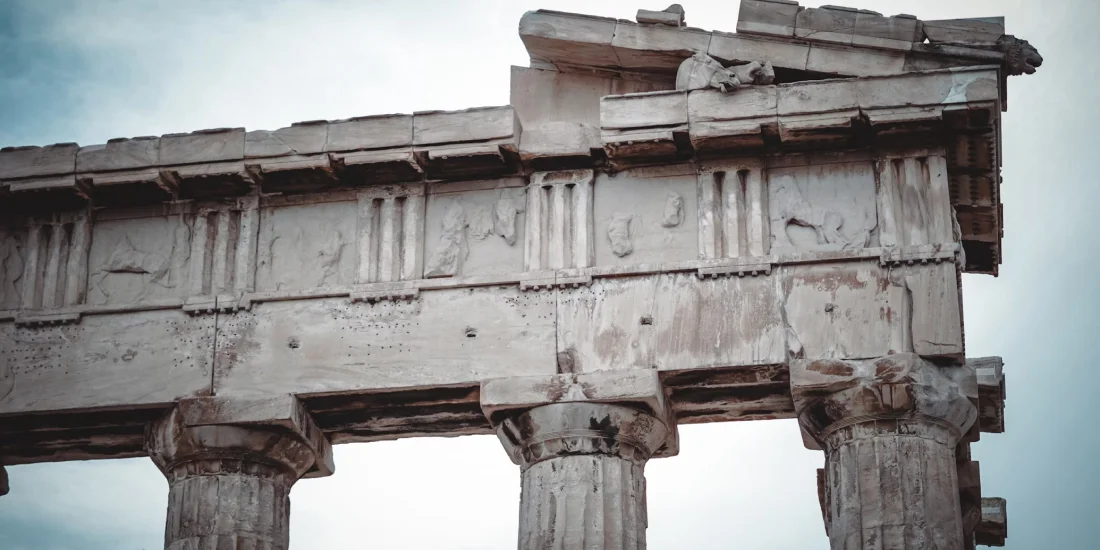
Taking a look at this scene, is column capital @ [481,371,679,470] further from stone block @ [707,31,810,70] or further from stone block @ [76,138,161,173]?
stone block @ [76,138,161,173]

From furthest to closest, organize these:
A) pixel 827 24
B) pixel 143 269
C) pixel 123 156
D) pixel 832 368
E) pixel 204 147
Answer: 1. pixel 143 269
2. pixel 123 156
3. pixel 204 147
4. pixel 827 24
5. pixel 832 368

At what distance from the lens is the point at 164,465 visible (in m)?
21.6

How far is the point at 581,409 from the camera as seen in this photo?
20.3m

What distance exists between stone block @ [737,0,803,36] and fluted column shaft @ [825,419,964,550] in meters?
4.33

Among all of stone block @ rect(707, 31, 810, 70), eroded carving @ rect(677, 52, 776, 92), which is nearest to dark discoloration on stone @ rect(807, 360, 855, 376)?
eroded carving @ rect(677, 52, 776, 92)

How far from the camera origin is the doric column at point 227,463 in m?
21.1

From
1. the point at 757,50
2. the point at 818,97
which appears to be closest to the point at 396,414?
the point at 757,50

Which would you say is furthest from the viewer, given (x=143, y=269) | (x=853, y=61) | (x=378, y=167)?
(x=143, y=269)

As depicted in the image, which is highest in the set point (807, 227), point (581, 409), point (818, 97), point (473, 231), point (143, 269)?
point (818, 97)

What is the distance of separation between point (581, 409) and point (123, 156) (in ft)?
19.3

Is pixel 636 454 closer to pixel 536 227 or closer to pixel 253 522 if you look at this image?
pixel 536 227

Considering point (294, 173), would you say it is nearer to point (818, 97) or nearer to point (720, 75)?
point (720, 75)

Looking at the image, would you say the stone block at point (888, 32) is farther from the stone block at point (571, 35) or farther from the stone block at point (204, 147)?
the stone block at point (204, 147)

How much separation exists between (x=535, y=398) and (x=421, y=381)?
4.13ft
